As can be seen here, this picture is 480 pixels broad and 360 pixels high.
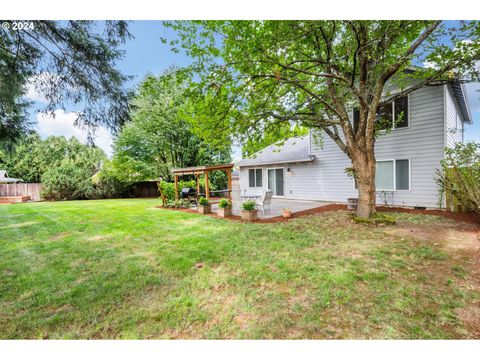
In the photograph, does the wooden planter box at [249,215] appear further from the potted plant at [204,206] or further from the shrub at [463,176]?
the shrub at [463,176]

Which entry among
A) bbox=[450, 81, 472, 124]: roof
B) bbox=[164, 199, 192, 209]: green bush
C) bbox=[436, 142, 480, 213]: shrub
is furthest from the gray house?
bbox=[164, 199, 192, 209]: green bush

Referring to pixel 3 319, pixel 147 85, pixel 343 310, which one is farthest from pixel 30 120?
pixel 343 310

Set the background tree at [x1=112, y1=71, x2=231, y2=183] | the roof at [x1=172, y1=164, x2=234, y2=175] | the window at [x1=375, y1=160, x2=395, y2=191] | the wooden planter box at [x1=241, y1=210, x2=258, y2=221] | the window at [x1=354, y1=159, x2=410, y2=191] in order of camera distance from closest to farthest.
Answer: the wooden planter box at [x1=241, y1=210, x2=258, y2=221] → the window at [x1=354, y1=159, x2=410, y2=191] → the window at [x1=375, y1=160, x2=395, y2=191] → the roof at [x1=172, y1=164, x2=234, y2=175] → the background tree at [x1=112, y1=71, x2=231, y2=183]

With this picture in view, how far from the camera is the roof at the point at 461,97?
270 inches

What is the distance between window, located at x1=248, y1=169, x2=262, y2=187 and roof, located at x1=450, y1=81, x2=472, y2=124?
852 cm

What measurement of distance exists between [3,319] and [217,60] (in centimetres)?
464

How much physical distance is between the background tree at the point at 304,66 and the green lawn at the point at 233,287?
2.87 meters

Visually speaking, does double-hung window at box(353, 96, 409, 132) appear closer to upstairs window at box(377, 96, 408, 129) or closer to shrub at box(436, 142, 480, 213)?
upstairs window at box(377, 96, 408, 129)

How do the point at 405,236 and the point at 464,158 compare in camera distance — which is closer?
the point at 405,236

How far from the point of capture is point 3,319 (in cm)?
201

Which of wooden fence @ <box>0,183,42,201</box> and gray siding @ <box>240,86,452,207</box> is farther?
wooden fence @ <box>0,183,42,201</box>

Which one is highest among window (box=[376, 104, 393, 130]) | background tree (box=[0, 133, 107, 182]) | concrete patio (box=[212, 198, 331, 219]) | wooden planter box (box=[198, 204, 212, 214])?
window (box=[376, 104, 393, 130])

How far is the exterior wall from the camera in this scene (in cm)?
677
